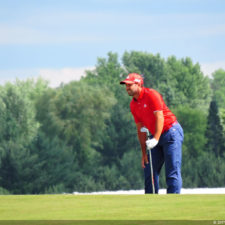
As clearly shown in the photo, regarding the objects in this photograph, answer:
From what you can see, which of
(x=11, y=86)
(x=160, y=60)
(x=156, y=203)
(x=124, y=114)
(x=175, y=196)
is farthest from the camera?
(x=160, y=60)

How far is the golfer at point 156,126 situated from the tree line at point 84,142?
4833cm

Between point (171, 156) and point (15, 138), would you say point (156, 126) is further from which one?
point (15, 138)

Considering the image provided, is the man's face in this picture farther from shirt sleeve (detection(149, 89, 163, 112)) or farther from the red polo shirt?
shirt sleeve (detection(149, 89, 163, 112))

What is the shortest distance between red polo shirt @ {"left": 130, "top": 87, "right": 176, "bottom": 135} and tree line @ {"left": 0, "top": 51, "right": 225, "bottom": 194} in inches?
1910

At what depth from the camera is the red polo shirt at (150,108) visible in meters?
8.77

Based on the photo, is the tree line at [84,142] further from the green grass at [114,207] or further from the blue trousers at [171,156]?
the green grass at [114,207]

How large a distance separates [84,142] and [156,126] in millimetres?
59242

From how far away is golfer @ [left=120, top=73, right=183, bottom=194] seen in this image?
345 inches

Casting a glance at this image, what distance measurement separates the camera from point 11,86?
74500 millimetres

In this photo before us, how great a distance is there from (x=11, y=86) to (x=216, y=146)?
2572 centimetres

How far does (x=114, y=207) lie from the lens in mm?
5574
